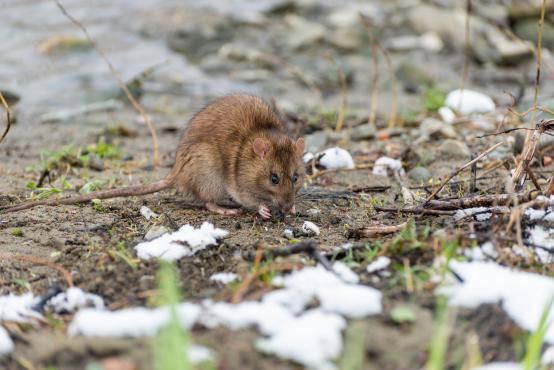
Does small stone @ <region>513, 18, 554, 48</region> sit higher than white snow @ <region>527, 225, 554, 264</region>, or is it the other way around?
white snow @ <region>527, 225, 554, 264</region>

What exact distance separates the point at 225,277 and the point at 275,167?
215 centimetres

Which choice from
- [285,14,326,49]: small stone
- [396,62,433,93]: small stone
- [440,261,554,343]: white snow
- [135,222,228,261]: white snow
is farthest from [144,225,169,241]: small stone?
[285,14,326,49]: small stone

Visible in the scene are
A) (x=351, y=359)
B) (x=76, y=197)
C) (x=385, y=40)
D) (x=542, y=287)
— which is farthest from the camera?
(x=385, y=40)

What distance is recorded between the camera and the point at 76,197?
559 cm

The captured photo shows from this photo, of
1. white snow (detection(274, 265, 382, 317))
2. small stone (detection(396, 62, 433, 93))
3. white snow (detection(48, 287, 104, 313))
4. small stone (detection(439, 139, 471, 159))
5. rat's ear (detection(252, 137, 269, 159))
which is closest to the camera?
white snow (detection(274, 265, 382, 317))

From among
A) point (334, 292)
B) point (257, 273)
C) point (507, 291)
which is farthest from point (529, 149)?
point (257, 273)

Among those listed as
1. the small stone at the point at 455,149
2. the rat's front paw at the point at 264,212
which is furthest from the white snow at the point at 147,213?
the small stone at the point at 455,149

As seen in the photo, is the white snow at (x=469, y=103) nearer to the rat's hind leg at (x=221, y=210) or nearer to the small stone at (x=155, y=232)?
the rat's hind leg at (x=221, y=210)

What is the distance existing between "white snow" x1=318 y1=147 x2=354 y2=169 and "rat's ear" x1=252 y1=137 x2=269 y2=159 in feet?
4.12

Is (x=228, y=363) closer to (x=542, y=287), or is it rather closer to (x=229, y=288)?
(x=229, y=288)

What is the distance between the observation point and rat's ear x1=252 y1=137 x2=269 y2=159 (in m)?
6.04

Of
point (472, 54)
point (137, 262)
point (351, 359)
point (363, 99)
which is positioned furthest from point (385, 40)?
point (351, 359)

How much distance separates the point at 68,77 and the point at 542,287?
11387mm

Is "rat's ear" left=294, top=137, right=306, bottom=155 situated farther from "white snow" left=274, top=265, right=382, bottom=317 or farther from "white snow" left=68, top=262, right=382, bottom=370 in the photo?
"white snow" left=68, top=262, right=382, bottom=370
